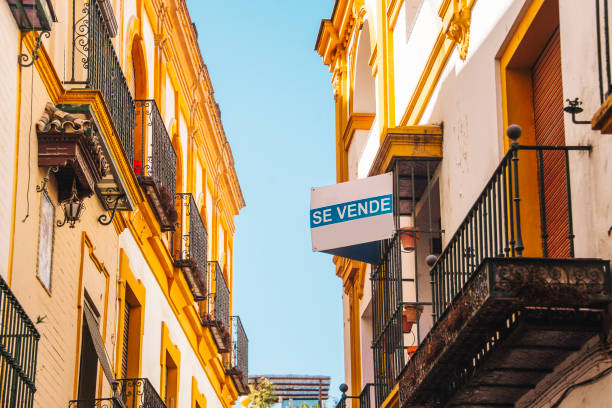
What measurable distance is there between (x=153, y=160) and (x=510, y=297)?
29.0 feet

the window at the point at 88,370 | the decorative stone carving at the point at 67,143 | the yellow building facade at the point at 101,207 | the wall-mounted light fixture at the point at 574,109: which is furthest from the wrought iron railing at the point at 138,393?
the wall-mounted light fixture at the point at 574,109

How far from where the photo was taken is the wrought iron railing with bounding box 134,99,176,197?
15750 millimetres

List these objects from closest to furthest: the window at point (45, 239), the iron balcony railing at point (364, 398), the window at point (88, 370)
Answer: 1. the window at point (45, 239)
2. the window at point (88, 370)
3. the iron balcony railing at point (364, 398)

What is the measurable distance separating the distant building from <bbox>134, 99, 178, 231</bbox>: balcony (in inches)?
114

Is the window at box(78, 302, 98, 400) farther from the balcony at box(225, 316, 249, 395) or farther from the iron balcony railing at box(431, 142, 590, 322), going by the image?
the balcony at box(225, 316, 249, 395)

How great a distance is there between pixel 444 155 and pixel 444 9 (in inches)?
58.4

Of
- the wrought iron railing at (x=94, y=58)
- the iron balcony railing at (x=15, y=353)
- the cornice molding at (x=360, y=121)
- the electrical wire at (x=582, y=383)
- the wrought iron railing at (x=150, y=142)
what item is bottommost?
the electrical wire at (x=582, y=383)

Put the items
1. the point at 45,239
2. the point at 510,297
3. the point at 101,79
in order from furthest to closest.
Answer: the point at 101,79 → the point at 45,239 → the point at 510,297

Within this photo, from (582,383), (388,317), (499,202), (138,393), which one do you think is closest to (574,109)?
(499,202)

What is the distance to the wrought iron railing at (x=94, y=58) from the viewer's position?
12.0 m

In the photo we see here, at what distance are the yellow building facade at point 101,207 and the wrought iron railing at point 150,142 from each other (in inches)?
1.1

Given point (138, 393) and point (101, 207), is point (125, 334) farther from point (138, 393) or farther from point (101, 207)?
point (101, 207)

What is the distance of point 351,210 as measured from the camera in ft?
46.0

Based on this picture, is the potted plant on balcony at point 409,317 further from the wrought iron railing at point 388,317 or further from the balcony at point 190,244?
the balcony at point 190,244
